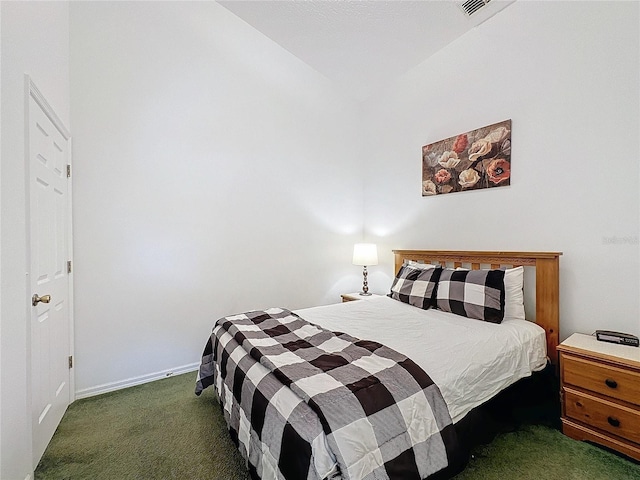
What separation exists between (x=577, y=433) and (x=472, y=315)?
820mm

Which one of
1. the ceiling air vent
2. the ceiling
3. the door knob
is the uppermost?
the ceiling

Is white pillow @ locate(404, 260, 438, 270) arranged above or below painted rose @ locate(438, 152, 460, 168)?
below

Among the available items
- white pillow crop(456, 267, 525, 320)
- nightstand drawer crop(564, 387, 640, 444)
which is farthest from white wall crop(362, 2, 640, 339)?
nightstand drawer crop(564, 387, 640, 444)

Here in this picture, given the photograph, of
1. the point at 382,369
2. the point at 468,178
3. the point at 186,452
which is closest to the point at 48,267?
the point at 186,452

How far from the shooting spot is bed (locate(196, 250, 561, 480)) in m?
1.06

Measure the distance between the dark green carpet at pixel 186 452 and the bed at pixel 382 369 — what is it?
0.25 meters

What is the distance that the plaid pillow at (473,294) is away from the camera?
6.84 ft

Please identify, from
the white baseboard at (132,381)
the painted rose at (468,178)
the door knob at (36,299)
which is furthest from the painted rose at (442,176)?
the door knob at (36,299)

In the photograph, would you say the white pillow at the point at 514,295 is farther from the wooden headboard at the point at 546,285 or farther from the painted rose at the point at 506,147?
the painted rose at the point at 506,147

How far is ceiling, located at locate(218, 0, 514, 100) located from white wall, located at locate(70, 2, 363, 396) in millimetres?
214

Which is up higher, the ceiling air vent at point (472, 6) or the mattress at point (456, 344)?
the ceiling air vent at point (472, 6)

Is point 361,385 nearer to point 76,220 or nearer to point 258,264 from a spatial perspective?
point 258,264

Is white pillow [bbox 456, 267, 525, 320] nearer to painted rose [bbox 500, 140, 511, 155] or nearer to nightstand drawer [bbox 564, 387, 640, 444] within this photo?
nightstand drawer [bbox 564, 387, 640, 444]

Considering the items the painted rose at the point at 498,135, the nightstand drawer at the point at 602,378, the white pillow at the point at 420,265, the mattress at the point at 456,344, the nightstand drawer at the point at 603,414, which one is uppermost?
the painted rose at the point at 498,135
